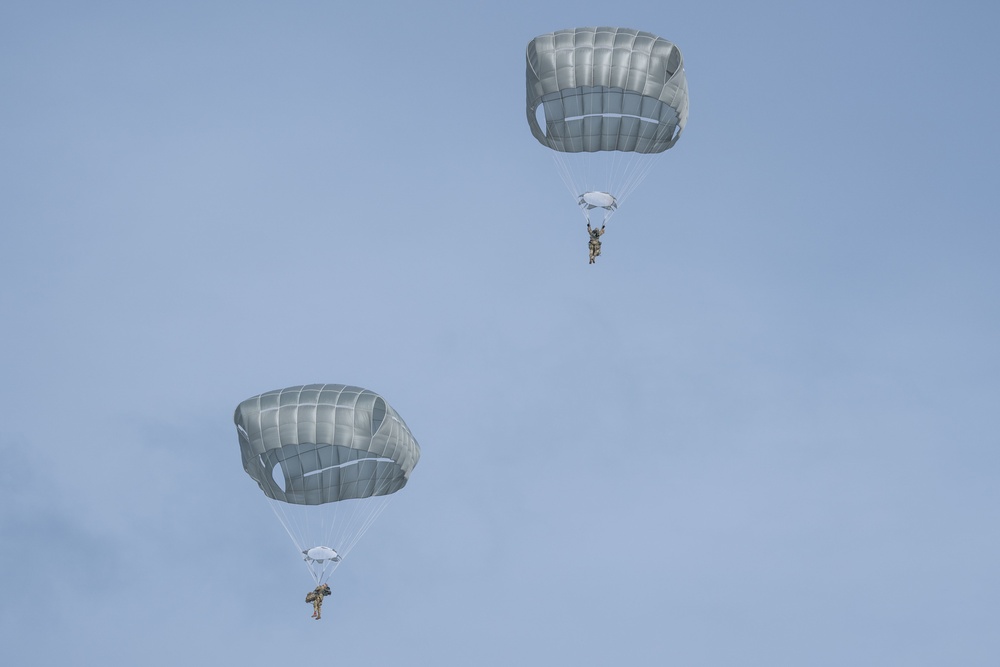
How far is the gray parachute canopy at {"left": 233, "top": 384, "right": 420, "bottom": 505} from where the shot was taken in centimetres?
5931

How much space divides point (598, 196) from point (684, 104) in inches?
168

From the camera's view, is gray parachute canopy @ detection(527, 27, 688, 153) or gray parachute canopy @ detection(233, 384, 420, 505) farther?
gray parachute canopy @ detection(527, 27, 688, 153)

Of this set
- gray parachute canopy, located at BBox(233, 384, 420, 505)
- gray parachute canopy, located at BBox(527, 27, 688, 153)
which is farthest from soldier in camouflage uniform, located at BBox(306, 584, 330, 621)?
gray parachute canopy, located at BBox(527, 27, 688, 153)

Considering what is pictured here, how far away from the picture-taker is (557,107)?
62.4m

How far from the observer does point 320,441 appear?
194ft

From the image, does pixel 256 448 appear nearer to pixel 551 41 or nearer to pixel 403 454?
pixel 403 454

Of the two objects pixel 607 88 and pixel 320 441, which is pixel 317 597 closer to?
pixel 320 441

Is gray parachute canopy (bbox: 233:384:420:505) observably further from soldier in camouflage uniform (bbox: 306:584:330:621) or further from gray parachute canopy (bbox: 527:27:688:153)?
gray parachute canopy (bbox: 527:27:688:153)

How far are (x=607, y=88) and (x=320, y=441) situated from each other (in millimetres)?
15095

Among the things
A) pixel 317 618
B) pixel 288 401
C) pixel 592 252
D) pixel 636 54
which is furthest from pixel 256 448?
pixel 636 54

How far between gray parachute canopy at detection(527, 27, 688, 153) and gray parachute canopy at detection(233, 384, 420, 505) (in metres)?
11.4

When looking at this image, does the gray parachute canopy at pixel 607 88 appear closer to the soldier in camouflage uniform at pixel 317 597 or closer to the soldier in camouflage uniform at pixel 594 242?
the soldier in camouflage uniform at pixel 594 242

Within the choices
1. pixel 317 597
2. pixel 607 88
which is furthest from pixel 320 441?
pixel 607 88

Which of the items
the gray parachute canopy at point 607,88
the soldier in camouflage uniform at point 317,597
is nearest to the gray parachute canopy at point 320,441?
the soldier in camouflage uniform at point 317,597
